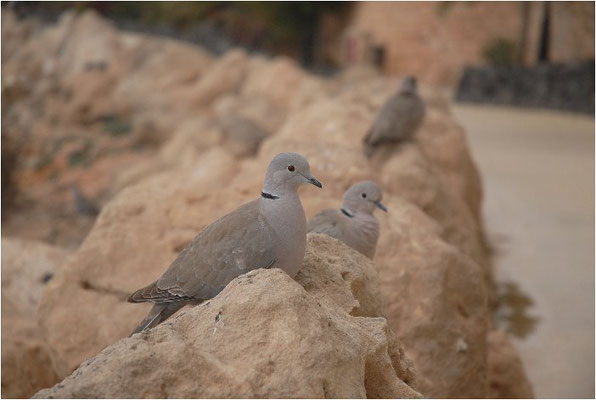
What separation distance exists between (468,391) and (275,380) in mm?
2225

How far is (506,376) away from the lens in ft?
17.1

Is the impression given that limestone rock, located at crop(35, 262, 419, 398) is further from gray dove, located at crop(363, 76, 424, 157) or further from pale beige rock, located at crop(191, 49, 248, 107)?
pale beige rock, located at crop(191, 49, 248, 107)

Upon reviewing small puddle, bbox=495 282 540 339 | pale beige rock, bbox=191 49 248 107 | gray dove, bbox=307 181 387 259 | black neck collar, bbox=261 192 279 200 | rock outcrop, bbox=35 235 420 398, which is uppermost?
black neck collar, bbox=261 192 279 200

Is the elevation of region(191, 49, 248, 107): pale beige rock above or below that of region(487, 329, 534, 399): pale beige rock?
above

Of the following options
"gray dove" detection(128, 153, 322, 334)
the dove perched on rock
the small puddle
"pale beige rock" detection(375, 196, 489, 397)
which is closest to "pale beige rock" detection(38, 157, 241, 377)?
"pale beige rock" detection(375, 196, 489, 397)

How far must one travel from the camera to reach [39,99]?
16.1m

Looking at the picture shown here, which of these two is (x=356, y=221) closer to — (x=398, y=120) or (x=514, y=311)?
(x=398, y=120)

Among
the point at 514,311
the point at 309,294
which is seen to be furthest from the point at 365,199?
the point at 514,311

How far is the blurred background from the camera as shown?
7410 mm

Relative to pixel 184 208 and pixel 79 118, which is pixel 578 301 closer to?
pixel 184 208

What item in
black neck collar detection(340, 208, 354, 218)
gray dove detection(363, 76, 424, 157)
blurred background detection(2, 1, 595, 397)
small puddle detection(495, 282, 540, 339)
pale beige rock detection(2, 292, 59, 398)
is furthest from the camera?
blurred background detection(2, 1, 595, 397)

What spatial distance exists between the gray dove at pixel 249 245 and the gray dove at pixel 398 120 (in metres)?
3.04

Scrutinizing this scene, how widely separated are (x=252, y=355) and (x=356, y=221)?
5.83 ft

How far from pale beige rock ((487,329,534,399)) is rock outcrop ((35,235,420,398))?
2684mm
